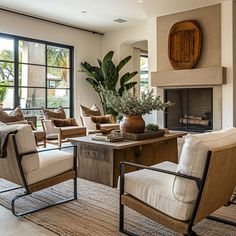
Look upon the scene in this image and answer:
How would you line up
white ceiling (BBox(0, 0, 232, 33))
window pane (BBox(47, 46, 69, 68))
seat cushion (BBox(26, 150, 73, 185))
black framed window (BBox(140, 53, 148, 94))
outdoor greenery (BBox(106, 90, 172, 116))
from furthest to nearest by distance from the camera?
black framed window (BBox(140, 53, 148, 94)) < window pane (BBox(47, 46, 69, 68)) < white ceiling (BBox(0, 0, 232, 33)) < outdoor greenery (BBox(106, 90, 172, 116)) < seat cushion (BBox(26, 150, 73, 185))

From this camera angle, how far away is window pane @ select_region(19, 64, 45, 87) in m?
6.94

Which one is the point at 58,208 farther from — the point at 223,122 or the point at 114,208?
the point at 223,122

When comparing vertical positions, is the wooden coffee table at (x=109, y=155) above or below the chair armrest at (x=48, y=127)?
below

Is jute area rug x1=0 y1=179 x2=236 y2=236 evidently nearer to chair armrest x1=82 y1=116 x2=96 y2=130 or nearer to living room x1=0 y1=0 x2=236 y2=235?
living room x1=0 y1=0 x2=236 y2=235

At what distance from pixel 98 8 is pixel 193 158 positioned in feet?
17.9

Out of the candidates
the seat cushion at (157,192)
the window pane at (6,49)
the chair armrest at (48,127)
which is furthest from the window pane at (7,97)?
the seat cushion at (157,192)

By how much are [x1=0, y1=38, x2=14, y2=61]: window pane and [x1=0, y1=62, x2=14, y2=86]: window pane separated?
0.14m

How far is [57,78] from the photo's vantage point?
7758 millimetres

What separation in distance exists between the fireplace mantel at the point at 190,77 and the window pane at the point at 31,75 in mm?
2888

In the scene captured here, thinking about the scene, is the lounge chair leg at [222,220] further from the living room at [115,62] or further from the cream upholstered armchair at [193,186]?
the living room at [115,62]

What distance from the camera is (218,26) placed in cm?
604

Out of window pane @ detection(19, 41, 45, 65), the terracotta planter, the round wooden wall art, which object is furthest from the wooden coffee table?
window pane @ detection(19, 41, 45, 65)

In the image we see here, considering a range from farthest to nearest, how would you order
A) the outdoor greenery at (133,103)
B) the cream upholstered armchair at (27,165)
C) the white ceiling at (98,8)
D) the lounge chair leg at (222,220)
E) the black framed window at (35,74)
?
the black framed window at (35,74) → the white ceiling at (98,8) → the outdoor greenery at (133,103) → the cream upholstered armchair at (27,165) → the lounge chair leg at (222,220)

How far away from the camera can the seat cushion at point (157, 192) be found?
1845 mm
